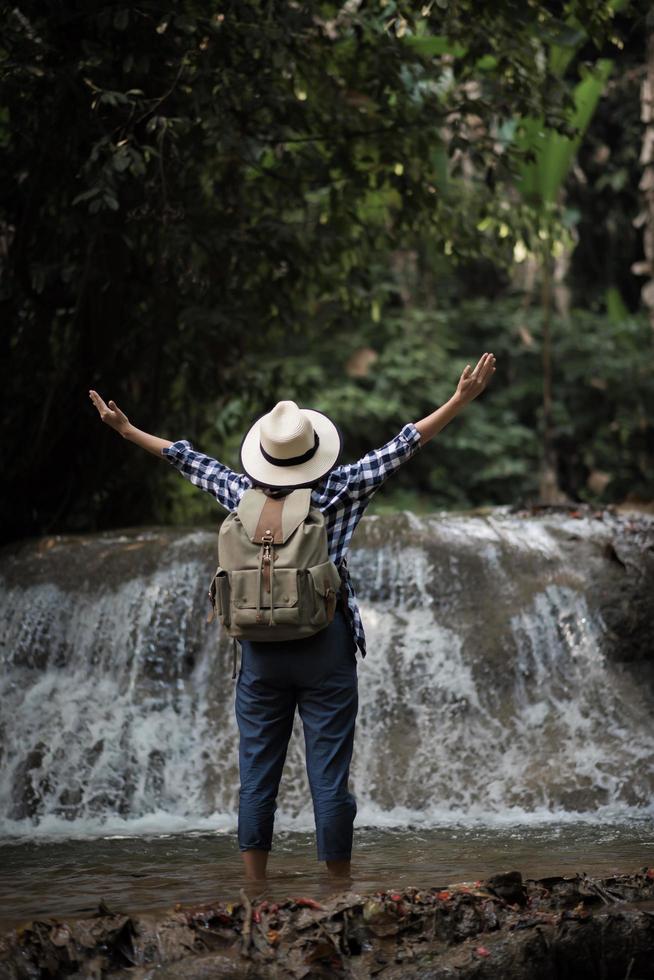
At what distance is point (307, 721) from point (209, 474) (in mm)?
974

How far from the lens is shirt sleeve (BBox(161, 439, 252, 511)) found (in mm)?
4598

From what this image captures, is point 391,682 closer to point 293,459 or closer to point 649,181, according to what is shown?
point 293,459

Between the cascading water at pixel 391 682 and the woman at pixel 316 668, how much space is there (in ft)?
8.38

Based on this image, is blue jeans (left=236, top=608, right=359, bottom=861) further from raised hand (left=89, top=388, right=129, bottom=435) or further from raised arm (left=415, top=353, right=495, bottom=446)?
raised hand (left=89, top=388, right=129, bottom=435)

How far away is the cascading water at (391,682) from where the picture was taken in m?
7.31

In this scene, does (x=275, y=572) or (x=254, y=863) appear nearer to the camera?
(x=275, y=572)

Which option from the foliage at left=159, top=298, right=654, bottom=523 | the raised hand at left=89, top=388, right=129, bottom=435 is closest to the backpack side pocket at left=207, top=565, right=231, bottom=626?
the raised hand at left=89, top=388, right=129, bottom=435

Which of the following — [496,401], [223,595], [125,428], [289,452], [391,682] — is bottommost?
[391,682]

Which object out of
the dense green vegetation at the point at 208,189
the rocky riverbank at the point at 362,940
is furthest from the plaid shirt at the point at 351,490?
the dense green vegetation at the point at 208,189

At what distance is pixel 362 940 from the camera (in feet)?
12.5

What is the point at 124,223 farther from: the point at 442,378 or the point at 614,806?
the point at 442,378

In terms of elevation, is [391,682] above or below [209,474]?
below

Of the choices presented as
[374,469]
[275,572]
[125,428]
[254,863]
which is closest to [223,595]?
[275,572]

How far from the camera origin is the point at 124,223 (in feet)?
31.1
